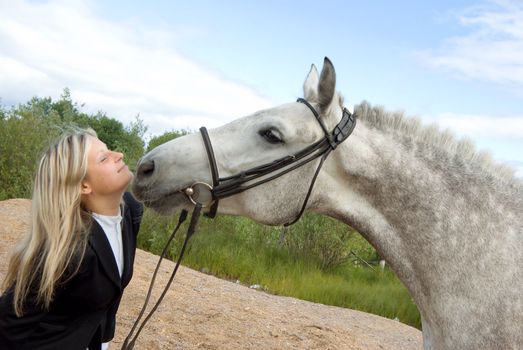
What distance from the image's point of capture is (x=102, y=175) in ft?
9.04

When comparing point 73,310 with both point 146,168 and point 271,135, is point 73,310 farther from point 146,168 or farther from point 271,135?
point 271,135

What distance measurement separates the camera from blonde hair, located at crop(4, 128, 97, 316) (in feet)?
8.22

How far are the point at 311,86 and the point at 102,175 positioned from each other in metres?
1.27

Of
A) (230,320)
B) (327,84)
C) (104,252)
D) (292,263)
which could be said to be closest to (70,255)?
(104,252)

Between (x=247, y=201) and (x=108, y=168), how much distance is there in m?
0.76

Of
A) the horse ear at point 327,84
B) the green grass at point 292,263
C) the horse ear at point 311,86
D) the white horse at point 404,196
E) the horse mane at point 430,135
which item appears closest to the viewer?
the white horse at point 404,196

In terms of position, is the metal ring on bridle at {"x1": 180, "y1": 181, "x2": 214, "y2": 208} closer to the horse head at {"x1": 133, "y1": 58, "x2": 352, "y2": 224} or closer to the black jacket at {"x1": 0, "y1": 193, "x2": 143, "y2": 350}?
the horse head at {"x1": 133, "y1": 58, "x2": 352, "y2": 224}

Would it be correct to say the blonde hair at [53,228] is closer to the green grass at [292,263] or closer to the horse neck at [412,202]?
the horse neck at [412,202]

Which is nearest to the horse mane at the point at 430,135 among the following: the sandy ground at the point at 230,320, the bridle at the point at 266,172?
the bridle at the point at 266,172

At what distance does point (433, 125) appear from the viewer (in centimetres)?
285

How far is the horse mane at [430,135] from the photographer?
9.12ft

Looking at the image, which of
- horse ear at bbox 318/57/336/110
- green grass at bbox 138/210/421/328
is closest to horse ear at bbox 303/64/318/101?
horse ear at bbox 318/57/336/110

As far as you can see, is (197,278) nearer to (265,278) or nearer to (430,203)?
(265,278)

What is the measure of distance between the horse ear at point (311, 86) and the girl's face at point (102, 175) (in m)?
1.09
